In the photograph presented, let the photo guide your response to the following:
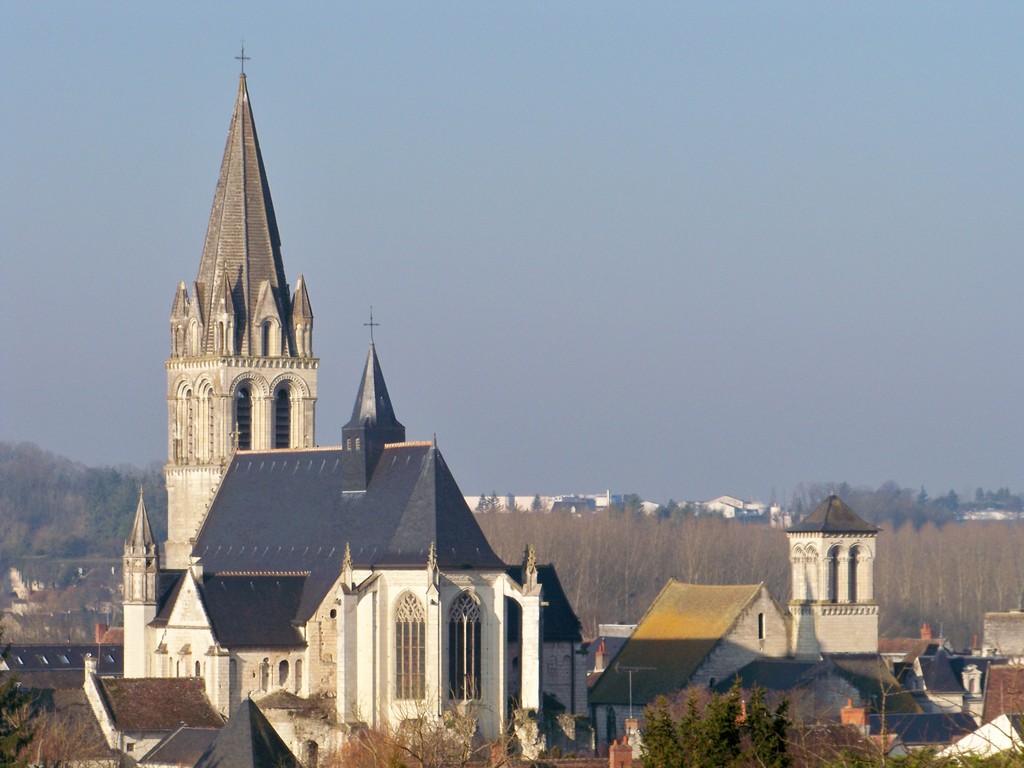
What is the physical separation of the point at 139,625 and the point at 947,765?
145 ft

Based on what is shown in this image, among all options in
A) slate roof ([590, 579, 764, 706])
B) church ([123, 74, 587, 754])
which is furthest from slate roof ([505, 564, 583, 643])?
slate roof ([590, 579, 764, 706])

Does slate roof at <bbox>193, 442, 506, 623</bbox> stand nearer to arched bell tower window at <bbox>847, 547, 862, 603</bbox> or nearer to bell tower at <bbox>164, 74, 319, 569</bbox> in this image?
bell tower at <bbox>164, 74, 319, 569</bbox>

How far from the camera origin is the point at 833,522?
3187 inches

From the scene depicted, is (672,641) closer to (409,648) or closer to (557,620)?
(557,620)

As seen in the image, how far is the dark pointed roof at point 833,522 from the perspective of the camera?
80312 mm

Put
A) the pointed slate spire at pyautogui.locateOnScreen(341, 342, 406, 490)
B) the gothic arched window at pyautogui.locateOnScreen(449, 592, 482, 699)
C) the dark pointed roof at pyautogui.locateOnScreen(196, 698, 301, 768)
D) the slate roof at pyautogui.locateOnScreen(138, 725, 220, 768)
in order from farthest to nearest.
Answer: the pointed slate spire at pyautogui.locateOnScreen(341, 342, 406, 490)
the gothic arched window at pyautogui.locateOnScreen(449, 592, 482, 699)
the slate roof at pyautogui.locateOnScreen(138, 725, 220, 768)
the dark pointed roof at pyautogui.locateOnScreen(196, 698, 301, 768)

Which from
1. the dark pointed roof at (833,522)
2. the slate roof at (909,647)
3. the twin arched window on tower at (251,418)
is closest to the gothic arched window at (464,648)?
the twin arched window on tower at (251,418)

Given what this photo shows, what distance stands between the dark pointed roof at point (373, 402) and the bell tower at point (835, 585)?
16.0m

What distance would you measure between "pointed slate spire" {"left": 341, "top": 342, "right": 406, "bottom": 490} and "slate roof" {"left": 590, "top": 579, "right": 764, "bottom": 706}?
10.6 metres

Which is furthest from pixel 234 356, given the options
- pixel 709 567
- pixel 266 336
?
pixel 709 567

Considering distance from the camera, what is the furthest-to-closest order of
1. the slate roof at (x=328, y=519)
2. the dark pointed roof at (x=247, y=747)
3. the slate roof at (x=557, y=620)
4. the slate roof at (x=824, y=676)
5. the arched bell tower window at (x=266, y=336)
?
the arched bell tower window at (x=266, y=336) → the slate roof at (x=557, y=620) → the slate roof at (x=824, y=676) → the slate roof at (x=328, y=519) → the dark pointed roof at (x=247, y=747)

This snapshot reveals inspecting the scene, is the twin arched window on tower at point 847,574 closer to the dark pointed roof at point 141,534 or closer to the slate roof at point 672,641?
the slate roof at point 672,641

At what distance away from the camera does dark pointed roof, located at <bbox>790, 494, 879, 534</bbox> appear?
80.3 metres

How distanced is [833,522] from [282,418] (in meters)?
17.4
